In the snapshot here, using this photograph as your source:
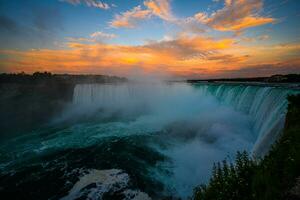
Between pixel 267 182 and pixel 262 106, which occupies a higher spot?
pixel 267 182

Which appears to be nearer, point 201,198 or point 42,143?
point 201,198

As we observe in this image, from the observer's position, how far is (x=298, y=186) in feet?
10.9

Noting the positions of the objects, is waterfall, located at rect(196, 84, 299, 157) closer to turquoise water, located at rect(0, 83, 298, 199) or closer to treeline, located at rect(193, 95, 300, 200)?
turquoise water, located at rect(0, 83, 298, 199)

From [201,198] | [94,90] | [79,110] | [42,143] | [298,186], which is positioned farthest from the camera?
[94,90]

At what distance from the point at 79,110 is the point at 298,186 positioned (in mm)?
44084

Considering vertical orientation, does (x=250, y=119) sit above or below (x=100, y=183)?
above

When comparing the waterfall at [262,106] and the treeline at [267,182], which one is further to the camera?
the waterfall at [262,106]

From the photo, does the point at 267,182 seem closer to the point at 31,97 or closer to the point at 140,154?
the point at 140,154

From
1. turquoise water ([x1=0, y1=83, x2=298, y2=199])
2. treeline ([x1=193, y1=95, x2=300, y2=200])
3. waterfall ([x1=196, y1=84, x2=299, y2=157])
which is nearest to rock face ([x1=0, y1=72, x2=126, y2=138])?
turquoise water ([x1=0, y1=83, x2=298, y2=199])

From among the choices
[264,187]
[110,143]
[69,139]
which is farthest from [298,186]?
[69,139]

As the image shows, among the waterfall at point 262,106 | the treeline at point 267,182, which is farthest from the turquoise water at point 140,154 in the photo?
the treeline at point 267,182

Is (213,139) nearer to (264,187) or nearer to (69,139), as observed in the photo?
(264,187)

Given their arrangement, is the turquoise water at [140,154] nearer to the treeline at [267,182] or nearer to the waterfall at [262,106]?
the waterfall at [262,106]

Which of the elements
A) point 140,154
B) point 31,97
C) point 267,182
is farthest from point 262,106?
point 31,97
